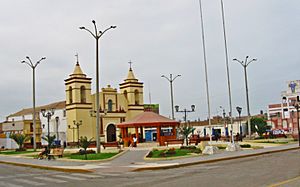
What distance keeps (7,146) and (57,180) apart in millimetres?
55918

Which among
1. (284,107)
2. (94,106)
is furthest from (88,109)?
(284,107)

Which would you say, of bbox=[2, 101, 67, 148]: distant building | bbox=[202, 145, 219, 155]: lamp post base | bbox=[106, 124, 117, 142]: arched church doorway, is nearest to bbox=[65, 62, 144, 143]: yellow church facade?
bbox=[106, 124, 117, 142]: arched church doorway

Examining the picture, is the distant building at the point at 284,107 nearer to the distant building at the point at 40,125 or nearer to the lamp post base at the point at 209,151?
the distant building at the point at 40,125

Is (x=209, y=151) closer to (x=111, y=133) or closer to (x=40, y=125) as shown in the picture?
(x=111, y=133)

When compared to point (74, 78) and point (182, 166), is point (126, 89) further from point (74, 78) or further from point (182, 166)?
point (182, 166)

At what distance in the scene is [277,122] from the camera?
102625 mm

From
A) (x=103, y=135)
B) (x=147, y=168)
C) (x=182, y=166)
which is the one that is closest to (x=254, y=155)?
(x=182, y=166)

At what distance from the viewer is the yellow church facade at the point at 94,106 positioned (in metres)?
72.2

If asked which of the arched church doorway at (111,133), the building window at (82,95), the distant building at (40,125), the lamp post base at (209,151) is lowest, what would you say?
the lamp post base at (209,151)

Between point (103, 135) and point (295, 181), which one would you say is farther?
point (103, 135)

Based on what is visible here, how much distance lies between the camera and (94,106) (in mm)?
75312

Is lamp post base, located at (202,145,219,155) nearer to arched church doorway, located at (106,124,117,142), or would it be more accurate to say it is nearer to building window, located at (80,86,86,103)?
building window, located at (80,86,86,103)

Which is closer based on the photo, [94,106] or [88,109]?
[88,109]

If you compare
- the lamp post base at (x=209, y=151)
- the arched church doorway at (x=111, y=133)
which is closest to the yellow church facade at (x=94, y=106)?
the arched church doorway at (x=111, y=133)
